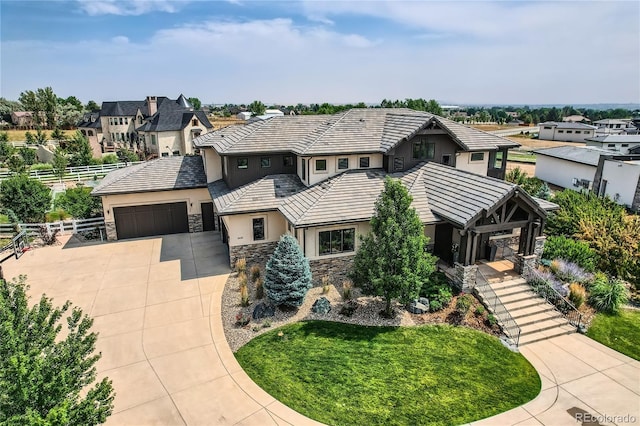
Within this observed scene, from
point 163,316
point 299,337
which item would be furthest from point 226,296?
point 299,337

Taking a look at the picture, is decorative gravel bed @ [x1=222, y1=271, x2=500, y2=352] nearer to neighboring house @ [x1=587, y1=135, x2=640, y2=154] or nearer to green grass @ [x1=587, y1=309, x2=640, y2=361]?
green grass @ [x1=587, y1=309, x2=640, y2=361]

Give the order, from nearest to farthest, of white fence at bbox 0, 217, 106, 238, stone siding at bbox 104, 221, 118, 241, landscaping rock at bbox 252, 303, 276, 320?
landscaping rock at bbox 252, 303, 276, 320 → stone siding at bbox 104, 221, 118, 241 → white fence at bbox 0, 217, 106, 238

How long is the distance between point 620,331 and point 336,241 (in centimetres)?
1210

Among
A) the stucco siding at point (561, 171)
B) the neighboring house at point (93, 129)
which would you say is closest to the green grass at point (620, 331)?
the stucco siding at point (561, 171)

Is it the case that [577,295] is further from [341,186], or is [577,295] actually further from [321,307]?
[341,186]

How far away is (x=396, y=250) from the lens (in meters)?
14.8

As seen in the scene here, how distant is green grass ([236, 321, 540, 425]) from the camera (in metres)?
11.3

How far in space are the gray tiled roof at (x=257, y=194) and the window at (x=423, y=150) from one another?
6947 mm

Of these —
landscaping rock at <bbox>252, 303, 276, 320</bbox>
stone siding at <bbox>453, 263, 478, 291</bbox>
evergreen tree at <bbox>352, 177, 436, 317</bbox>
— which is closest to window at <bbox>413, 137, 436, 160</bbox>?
stone siding at <bbox>453, 263, 478, 291</bbox>

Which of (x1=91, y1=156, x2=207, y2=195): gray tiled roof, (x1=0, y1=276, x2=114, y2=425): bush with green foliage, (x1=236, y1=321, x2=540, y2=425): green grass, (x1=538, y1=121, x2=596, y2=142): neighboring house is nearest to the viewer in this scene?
(x1=0, y1=276, x2=114, y2=425): bush with green foliage

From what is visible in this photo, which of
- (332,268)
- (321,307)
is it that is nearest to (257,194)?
(332,268)

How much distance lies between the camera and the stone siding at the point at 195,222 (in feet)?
85.4

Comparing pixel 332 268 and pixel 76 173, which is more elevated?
pixel 76 173

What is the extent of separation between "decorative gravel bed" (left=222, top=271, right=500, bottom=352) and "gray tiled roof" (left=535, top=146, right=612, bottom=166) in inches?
1017
